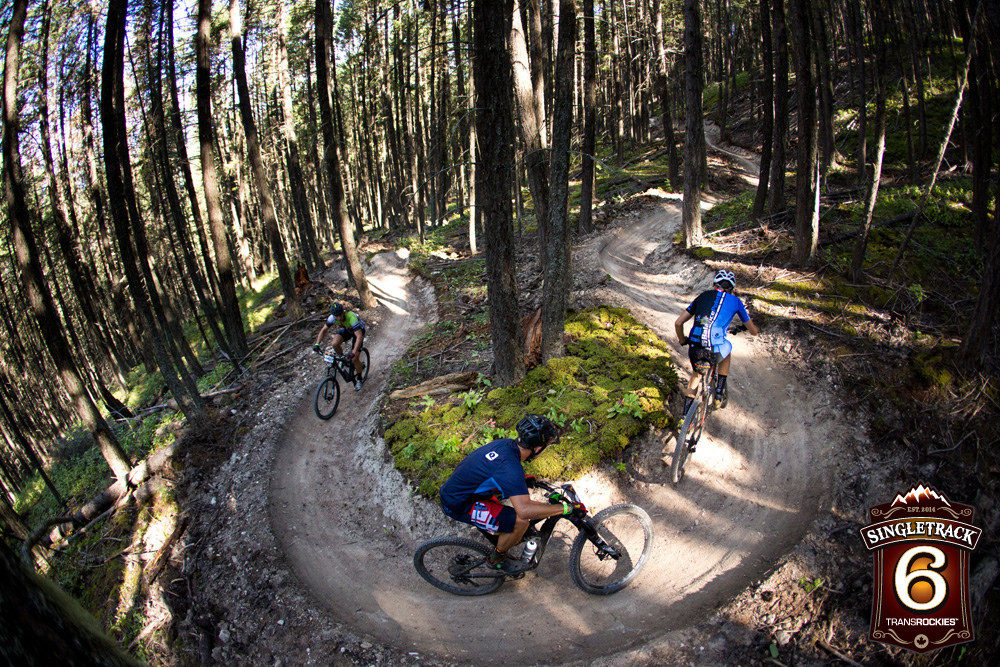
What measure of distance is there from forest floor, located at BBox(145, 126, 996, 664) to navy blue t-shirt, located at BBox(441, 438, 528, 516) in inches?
66.1

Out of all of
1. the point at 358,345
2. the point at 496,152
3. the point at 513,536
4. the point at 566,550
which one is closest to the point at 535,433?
the point at 513,536

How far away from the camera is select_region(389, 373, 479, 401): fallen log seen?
9.99 meters

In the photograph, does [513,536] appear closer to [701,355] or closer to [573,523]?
[573,523]

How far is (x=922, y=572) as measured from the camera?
14.6 feet

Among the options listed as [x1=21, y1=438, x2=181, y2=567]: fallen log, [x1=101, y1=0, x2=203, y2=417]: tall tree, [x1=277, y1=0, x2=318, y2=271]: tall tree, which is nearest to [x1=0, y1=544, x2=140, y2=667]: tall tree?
[x1=21, y1=438, x2=181, y2=567]: fallen log

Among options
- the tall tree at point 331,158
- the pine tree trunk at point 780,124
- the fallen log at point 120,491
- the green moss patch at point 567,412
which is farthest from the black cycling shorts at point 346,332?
the pine tree trunk at point 780,124

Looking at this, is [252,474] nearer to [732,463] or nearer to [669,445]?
[669,445]

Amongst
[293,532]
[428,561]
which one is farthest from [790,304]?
[293,532]

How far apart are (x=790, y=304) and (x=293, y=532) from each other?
11.0m

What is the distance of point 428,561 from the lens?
6617 mm

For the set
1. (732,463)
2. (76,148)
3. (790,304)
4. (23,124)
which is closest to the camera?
(732,463)

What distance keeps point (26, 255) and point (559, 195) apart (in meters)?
12.0

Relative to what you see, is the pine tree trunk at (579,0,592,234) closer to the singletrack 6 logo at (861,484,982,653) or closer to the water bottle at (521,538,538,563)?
the water bottle at (521,538,538,563)

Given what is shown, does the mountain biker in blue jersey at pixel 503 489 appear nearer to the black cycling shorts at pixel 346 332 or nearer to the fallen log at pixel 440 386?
the fallen log at pixel 440 386
